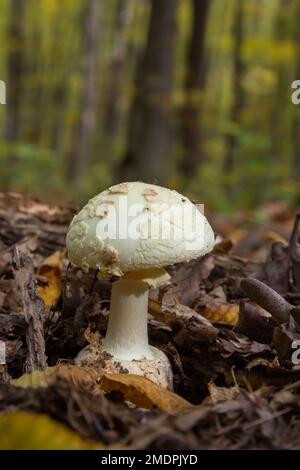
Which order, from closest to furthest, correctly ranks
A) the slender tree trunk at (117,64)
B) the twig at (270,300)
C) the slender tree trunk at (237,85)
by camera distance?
the twig at (270,300) → the slender tree trunk at (237,85) → the slender tree trunk at (117,64)

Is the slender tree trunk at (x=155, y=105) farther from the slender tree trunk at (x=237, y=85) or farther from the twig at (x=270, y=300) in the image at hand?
the slender tree trunk at (x=237, y=85)

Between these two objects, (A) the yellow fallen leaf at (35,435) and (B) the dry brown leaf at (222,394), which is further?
(B) the dry brown leaf at (222,394)

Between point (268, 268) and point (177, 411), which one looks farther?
point (268, 268)

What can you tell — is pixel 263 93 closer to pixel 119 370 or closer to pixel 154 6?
pixel 154 6

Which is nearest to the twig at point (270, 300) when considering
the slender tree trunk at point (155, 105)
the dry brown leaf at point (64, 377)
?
the dry brown leaf at point (64, 377)

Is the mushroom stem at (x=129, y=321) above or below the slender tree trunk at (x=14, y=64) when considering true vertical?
below
